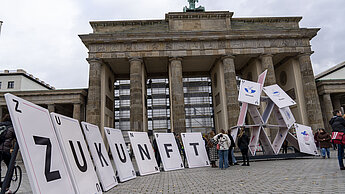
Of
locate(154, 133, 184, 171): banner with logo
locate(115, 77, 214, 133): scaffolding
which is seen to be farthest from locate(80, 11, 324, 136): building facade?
locate(154, 133, 184, 171): banner with logo

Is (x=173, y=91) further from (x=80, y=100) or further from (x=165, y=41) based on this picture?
(x=80, y=100)

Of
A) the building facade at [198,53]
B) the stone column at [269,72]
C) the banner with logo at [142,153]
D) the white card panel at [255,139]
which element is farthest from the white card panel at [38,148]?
the stone column at [269,72]

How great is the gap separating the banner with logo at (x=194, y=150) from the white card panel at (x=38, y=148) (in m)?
7.64

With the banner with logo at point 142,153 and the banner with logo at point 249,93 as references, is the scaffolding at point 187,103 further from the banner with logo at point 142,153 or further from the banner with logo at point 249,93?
the banner with logo at point 142,153

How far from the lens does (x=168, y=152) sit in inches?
431

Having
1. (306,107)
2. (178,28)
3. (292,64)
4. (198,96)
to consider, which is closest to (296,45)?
(292,64)

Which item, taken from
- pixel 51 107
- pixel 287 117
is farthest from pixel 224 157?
pixel 51 107

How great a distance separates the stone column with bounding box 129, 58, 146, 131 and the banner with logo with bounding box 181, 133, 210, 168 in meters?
13.8

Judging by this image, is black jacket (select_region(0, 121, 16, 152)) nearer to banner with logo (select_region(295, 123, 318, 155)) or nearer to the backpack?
the backpack

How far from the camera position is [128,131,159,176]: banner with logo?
30.0 ft

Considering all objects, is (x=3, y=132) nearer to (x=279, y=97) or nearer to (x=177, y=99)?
(x=279, y=97)

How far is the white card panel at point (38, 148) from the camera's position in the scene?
318cm

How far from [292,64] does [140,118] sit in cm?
2012

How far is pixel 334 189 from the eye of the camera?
16.8 ft
